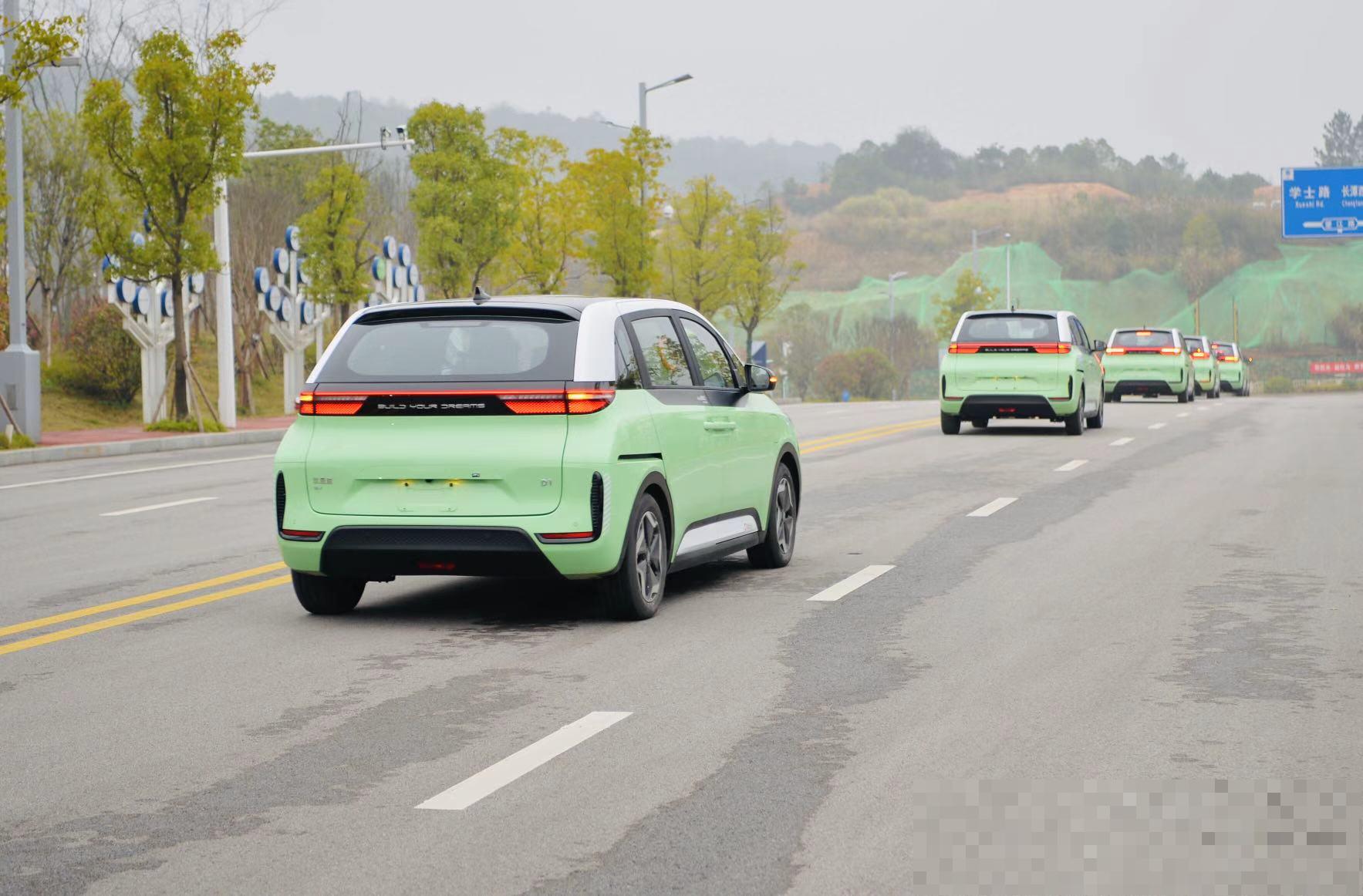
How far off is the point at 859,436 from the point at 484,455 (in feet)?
61.0

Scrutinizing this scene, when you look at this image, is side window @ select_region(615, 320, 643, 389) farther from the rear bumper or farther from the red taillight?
the rear bumper

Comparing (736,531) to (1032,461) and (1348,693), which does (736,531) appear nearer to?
(1348,693)

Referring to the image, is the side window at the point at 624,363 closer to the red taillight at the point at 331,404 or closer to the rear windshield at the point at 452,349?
the rear windshield at the point at 452,349

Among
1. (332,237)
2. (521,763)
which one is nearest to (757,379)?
(521,763)

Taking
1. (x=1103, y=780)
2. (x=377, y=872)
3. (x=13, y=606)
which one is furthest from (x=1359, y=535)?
(x=377, y=872)

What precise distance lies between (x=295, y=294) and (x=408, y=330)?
32168 mm

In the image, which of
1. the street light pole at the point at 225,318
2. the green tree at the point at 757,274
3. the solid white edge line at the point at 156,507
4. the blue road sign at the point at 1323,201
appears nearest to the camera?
the solid white edge line at the point at 156,507

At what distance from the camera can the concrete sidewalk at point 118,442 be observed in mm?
25500

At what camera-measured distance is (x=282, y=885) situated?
4.68 meters

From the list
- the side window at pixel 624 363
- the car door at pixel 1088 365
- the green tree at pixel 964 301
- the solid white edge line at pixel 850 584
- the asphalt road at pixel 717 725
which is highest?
the green tree at pixel 964 301

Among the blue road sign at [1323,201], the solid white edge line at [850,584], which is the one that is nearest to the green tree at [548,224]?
the blue road sign at [1323,201]

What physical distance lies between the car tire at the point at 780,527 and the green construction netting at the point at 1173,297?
11098 centimetres

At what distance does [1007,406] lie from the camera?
25.2 m

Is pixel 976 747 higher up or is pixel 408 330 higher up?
pixel 408 330
